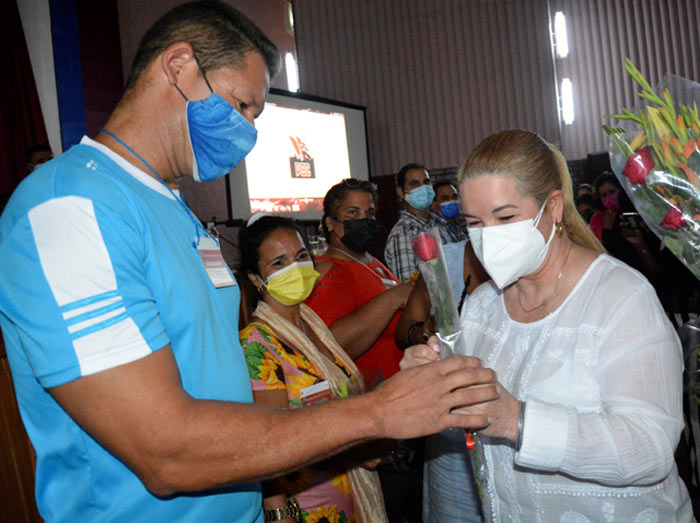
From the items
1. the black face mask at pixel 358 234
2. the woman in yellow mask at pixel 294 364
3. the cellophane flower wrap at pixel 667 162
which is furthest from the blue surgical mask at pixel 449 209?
the cellophane flower wrap at pixel 667 162

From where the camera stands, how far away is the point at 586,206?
557 cm

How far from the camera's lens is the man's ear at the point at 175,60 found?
3.62ft

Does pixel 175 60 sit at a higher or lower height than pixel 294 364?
higher

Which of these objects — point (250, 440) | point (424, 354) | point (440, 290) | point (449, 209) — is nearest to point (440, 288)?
point (440, 290)

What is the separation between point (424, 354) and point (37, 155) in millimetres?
3542

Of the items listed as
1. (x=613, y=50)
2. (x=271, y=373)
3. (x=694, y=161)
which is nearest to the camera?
(x=694, y=161)

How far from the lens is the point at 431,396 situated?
101cm

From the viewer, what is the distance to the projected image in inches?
223

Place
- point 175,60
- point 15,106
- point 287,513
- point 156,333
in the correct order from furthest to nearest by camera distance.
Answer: point 15,106, point 287,513, point 175,60, point 156,333

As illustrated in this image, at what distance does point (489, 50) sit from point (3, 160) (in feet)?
19.5

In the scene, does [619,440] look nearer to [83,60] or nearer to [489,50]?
[83,60]

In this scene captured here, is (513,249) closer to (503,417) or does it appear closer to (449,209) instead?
(503,417)

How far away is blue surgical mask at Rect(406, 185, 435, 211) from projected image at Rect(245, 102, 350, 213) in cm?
160

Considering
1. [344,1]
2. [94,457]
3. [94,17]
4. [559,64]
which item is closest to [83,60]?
[94,17]
